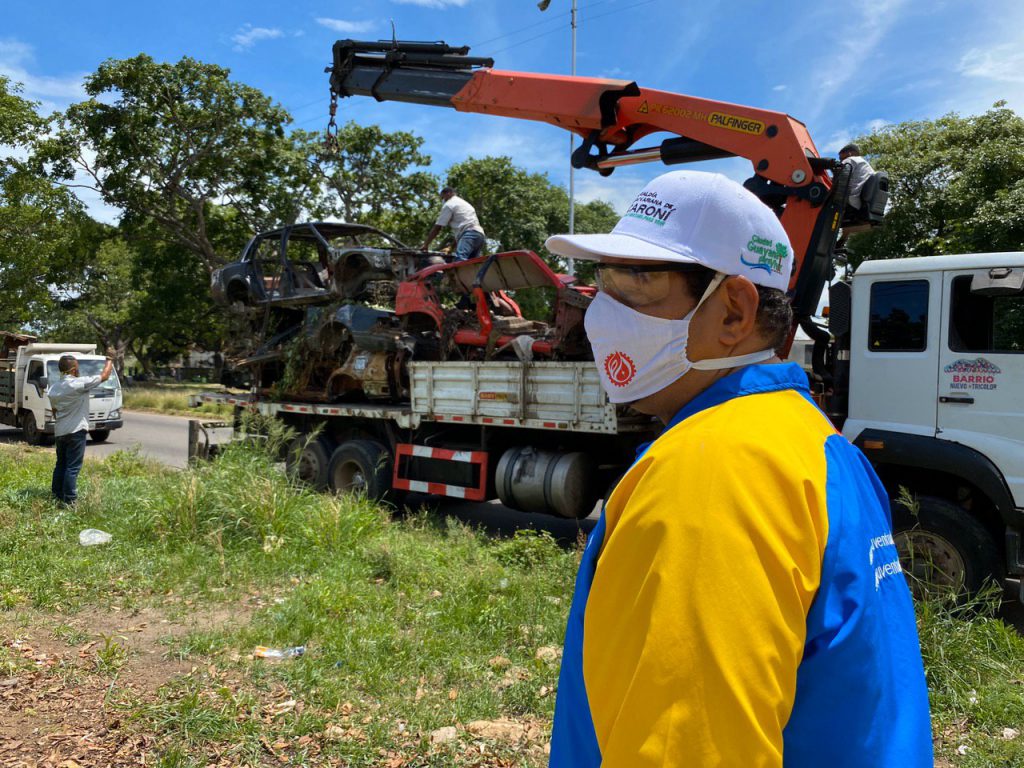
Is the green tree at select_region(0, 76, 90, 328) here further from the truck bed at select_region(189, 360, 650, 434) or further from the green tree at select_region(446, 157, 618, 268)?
the truck bed at select_region(189, 360, 650, 434)

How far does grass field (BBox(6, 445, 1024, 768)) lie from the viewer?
3418 mm

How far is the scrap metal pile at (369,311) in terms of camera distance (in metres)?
7.96

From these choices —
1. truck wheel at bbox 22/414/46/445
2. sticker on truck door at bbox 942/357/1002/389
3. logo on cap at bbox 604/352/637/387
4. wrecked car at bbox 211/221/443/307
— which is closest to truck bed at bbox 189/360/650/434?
wrecked car at bbox 211/221/443/307

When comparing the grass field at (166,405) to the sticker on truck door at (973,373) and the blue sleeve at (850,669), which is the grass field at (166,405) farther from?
the blue sleeve at (850,669)

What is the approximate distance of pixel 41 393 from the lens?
15.4 metres

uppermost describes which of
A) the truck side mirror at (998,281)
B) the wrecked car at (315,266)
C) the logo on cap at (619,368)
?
the wrecked car at (315,266)

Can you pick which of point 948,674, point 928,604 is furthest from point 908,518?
point 948,674

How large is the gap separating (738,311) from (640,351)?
18 centimetres

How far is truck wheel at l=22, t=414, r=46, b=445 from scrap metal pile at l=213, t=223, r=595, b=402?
Result: 7.69m

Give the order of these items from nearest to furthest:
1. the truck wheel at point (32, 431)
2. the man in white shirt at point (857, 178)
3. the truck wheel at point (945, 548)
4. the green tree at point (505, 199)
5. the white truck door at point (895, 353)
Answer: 1. the truck wheel at point (945, 548)
2. the white truck door at point (895, 353)
3. the man in white shirt at point (857, 178)
4. the truck wheel at point (32, 431)
5. the green tree at point (505, 199)

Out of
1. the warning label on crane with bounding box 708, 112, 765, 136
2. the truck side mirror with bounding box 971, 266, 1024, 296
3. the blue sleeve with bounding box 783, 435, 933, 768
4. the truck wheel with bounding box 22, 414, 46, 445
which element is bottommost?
the truck wheel with bounding box 22, 414, 46, 445

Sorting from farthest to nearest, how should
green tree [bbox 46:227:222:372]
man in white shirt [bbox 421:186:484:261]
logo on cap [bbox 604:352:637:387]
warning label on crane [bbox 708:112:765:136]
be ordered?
1. green tree [bbox 46:227:222:372]
2. man in white shirt [bbox 421:186:484:261]
3. warning label on crane [bbox 708:112:765:136]
4. logo on cap [bbox 604:352:637:387]

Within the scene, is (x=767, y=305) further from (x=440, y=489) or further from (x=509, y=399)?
(x=440, y=489)

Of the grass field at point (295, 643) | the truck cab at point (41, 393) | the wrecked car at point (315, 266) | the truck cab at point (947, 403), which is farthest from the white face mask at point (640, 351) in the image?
the truck cab at point (41, 393)
